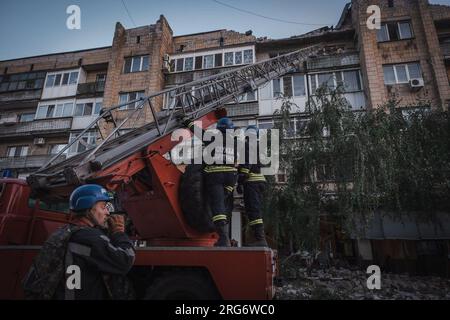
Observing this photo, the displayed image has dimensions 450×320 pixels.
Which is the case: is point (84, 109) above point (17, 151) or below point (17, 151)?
above

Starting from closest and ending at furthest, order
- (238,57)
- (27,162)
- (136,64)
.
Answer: (238,57), (27,162), (136,64)

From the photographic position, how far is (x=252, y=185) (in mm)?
4438

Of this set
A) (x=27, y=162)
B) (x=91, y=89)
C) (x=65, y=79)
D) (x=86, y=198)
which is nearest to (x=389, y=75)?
(x=86, y=198)

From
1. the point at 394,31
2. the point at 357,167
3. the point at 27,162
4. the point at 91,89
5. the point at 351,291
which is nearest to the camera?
the point at 351,291

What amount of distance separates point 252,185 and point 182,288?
1.83 meters

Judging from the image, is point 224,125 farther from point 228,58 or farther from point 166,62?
point 166,62

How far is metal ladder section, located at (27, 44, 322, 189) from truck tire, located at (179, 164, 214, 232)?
79 centimetres

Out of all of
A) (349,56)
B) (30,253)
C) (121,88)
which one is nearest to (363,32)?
(349,56)

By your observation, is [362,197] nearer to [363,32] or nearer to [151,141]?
[151,141]

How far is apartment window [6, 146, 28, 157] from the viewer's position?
70.8 feet

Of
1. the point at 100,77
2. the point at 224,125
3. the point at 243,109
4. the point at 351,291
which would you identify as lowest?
the point at 351,291

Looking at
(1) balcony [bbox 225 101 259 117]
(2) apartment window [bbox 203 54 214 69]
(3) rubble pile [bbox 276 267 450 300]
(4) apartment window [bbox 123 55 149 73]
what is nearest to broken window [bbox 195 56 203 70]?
(2) apartment window [bbox 203 54 214 69]
